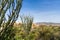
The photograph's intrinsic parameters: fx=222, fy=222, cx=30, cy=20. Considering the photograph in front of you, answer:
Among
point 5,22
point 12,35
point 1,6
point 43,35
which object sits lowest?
point 43,35

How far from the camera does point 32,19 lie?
23.3 metres

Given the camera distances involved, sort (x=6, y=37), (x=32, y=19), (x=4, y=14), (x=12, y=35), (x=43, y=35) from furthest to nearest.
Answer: (x=43, y=35) < (x=32, y=19) < (x=12, y=35) < (x=6, y=37) < (x=4, y=14)

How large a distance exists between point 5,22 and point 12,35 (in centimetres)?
131

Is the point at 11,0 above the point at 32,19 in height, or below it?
above

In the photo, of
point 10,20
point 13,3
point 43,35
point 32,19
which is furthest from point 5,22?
point 43,35

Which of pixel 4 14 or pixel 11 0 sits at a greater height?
pixel 11 0

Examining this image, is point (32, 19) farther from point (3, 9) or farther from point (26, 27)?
point (3, 9)

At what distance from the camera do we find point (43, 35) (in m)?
25.3

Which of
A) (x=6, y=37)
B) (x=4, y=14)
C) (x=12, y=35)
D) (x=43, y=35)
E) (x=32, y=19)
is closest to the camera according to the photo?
(x=4, y=14)

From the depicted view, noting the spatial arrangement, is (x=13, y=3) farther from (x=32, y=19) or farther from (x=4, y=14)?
(x=32, y=19)

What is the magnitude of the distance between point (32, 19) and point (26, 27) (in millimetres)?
1061

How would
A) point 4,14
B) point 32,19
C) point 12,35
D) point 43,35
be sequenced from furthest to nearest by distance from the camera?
point 43,35 < point 32,19 < point 12,35 < point 4,14

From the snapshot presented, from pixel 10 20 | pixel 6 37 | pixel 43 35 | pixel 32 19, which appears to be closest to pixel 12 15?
pixel 10 20

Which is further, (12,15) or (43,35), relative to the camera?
(43,35)
